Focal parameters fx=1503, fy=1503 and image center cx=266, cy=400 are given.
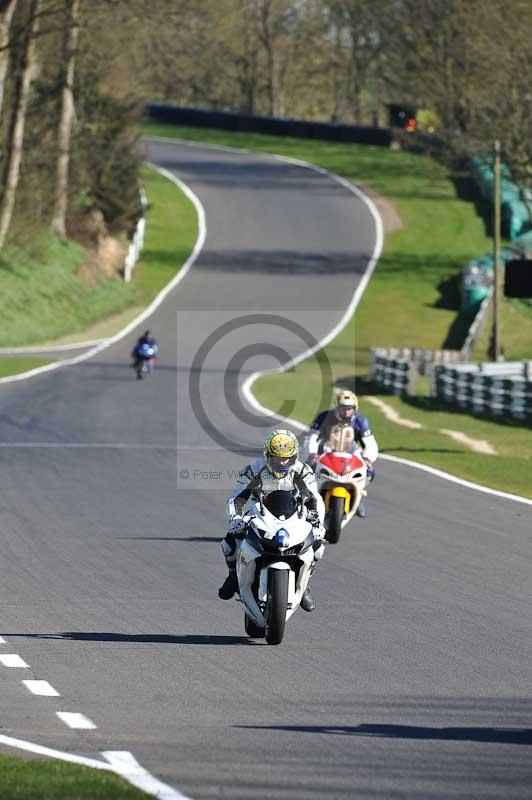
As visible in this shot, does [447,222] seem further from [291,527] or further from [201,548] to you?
[291,527]

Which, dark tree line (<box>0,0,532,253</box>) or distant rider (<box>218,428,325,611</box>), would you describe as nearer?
distant rider (<box>218,428,325,611</box>)

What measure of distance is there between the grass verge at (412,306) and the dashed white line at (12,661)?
12.6 meters

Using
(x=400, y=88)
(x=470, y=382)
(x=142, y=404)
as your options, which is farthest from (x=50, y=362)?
(x=400, y=88)

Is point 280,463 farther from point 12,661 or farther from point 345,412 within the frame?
point 345,412

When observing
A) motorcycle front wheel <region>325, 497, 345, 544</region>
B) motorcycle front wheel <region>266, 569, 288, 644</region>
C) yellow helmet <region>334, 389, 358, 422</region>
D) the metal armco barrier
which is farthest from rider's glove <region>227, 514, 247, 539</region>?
the metal armco barrier

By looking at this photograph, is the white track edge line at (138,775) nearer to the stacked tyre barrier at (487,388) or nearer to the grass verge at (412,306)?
the grass verge at (412,306)

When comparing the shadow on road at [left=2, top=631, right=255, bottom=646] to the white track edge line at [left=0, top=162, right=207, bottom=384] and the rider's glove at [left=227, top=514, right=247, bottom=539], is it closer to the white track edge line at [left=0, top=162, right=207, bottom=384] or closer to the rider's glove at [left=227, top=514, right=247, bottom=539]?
the rider's glove at [left=227, top=514, right=247, bottom=539]

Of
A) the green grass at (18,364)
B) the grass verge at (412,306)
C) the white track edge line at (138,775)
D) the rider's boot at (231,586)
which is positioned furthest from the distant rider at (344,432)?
the green grass at (18,364)

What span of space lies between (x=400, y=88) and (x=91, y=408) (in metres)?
67.0

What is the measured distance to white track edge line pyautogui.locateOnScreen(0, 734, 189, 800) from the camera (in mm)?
6883

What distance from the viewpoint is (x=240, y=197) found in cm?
7525

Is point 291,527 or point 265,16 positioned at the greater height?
point 265,16

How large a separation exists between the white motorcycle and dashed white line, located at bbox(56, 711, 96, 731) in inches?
91.5

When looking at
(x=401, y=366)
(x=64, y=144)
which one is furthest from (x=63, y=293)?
(x=401, y=366)
